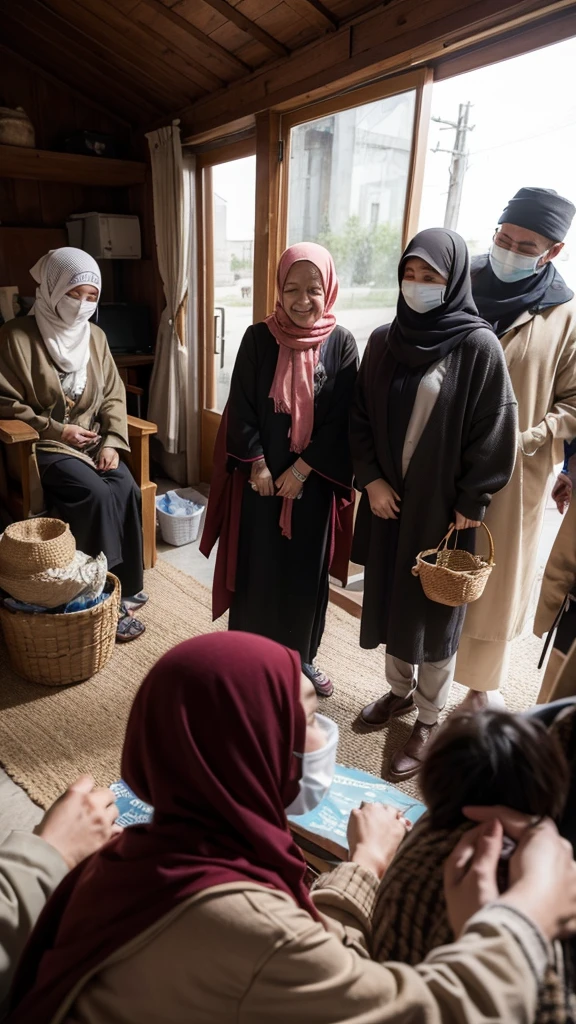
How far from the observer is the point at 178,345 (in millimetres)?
3686

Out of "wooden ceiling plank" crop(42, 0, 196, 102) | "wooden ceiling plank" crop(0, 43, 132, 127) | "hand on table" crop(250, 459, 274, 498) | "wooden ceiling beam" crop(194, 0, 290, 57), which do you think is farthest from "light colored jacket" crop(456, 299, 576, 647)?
"wooden ceiling plank" crop(0, 43, 132, 127)

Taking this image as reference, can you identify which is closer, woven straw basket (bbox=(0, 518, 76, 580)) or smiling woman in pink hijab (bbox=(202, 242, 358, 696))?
smiling woman in pink hijab (bbox=(202, 242, 358, 696))

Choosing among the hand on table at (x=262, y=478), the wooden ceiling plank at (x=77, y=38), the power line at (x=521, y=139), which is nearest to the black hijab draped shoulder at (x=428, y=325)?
the hand on table at (x=262, y=478)

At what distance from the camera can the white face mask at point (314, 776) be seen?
2.75ft

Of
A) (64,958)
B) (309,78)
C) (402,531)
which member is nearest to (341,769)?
(402,531)

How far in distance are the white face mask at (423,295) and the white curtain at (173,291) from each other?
2372mm

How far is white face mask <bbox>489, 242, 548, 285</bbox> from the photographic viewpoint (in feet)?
5.25

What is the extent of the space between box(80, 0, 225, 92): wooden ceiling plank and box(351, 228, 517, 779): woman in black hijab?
215 cm

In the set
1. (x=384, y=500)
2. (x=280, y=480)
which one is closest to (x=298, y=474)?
(x=280, y=480)

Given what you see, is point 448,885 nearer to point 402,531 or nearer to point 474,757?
point 474,757

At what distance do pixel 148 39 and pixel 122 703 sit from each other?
2.89 metres

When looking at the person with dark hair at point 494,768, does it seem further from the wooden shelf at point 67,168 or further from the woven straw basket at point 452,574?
the wooden shelf at point 67,168

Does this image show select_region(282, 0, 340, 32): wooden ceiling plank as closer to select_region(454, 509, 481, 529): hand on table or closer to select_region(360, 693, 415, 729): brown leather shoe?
select_region(454, 509, 481, 529): hand on table

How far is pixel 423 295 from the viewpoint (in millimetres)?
1481
